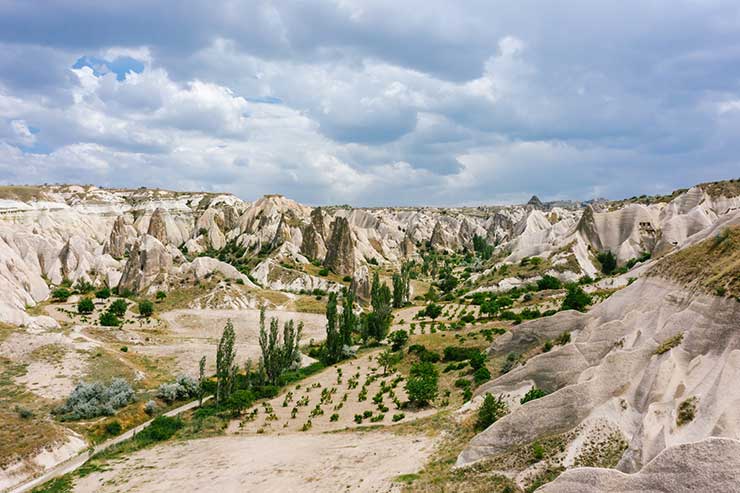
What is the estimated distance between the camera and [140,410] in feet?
119

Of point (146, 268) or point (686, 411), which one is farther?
point (146, 268)

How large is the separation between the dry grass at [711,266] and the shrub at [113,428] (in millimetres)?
37053

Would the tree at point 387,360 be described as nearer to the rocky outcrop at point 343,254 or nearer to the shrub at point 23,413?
the shrub at point 23,413

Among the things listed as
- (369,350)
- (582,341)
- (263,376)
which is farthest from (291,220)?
(582,341)

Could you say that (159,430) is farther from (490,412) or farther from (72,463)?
(490,412)

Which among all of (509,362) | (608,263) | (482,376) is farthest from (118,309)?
(608,263)

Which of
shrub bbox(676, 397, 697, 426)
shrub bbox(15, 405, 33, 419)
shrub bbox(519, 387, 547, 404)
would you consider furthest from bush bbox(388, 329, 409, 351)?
shrub bbox(676, 397, 697, 426)

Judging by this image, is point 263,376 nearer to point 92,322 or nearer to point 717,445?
point 92,322

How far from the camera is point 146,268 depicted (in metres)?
76.2

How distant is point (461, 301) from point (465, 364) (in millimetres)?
34941

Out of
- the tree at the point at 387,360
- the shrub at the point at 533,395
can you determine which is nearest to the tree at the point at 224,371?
the tree at the point at 387,360

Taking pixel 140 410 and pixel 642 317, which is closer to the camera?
pixel 642 317

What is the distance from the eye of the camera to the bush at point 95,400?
34284mm

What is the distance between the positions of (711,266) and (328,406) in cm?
2699
